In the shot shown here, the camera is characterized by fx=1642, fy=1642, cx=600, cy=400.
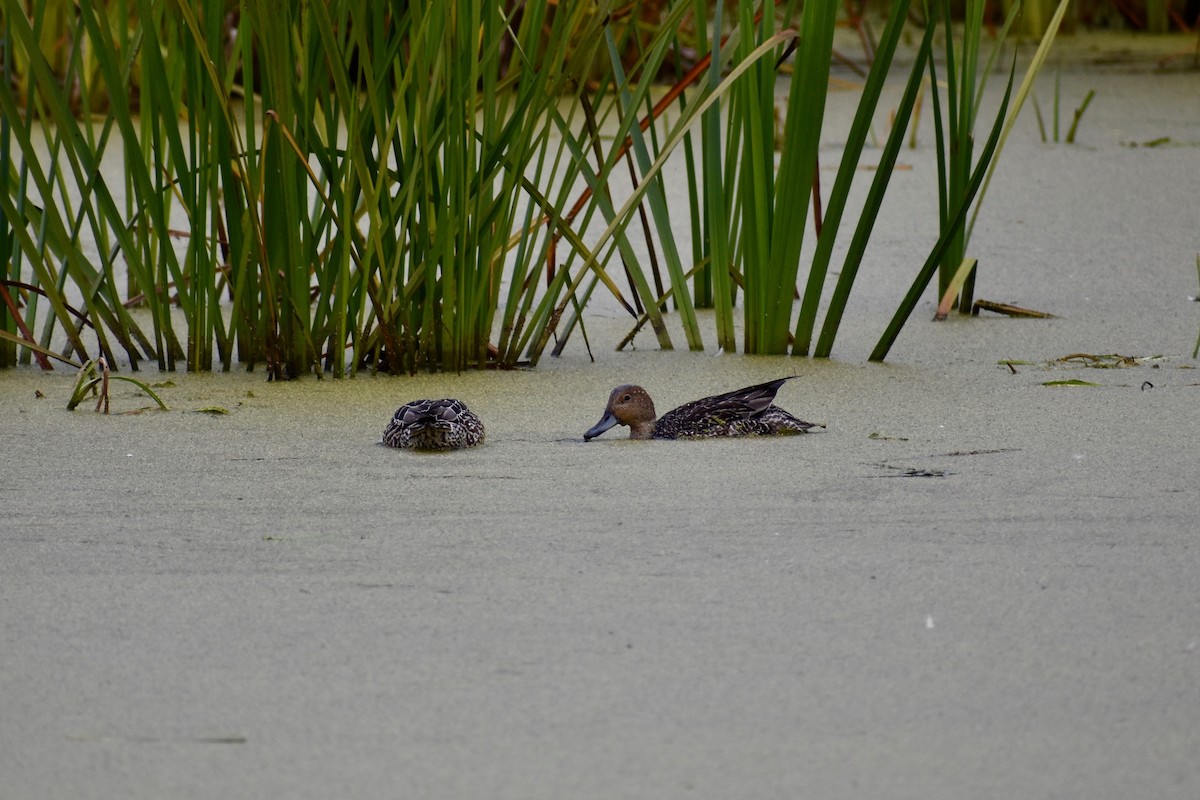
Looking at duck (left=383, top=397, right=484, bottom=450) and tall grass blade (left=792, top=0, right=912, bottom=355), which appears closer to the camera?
duck (left=383, top=397, right=484, bottom=450)

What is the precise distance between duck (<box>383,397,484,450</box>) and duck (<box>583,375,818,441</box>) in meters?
0.17

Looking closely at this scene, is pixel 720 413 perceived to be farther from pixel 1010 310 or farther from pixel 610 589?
pixel 1010 310

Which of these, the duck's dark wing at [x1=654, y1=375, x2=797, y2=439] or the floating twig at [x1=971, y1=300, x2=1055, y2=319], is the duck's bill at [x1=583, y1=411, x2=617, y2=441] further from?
the floating twig at [x1=971, y1=300, x2=1055, y2=319]

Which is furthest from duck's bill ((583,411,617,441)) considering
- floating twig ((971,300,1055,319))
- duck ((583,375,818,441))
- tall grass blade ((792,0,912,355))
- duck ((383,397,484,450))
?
floating twig ((971,300,1055,319))

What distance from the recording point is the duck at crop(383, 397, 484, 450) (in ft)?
7.55

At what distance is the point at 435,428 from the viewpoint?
2.30 metres

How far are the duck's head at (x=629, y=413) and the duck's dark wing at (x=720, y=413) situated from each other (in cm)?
2

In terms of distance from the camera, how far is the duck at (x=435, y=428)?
2.30 meters

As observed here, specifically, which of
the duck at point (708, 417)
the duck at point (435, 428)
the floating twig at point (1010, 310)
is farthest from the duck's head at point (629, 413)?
the floating twig at point (1010, 310)

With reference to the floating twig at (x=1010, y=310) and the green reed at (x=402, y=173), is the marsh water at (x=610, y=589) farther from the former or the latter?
the floating twig at (x=1010, y=310)

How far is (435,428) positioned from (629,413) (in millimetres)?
317

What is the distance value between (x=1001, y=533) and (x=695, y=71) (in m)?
1.15

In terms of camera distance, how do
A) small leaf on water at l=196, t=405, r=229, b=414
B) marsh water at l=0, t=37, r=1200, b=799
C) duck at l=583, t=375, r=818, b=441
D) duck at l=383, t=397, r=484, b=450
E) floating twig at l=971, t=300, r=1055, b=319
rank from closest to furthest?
1. marsh water at l=0, t=37, r=1200, b=799
2. duck at l=383, t=397, r=484, b=450
3. duck at l=583, t=375, r=818, b=441
4. small leaf on water at l=196, t=405, r=229, b=414
5. floating twig at l=971, t=300, r=1055, b=319

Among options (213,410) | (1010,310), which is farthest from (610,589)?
(1010,310)
